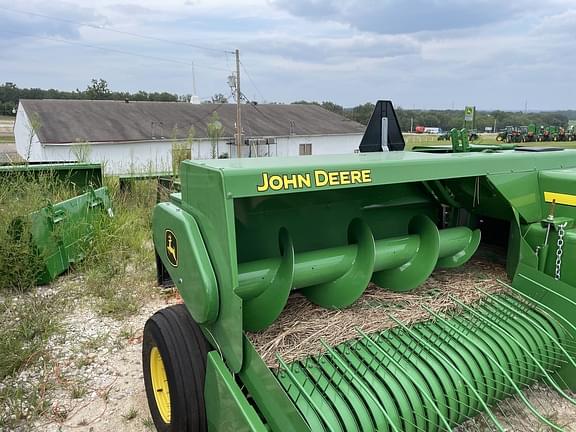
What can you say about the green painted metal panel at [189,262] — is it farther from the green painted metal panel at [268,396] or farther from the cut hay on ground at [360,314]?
the cut hay on ground at [360,314]

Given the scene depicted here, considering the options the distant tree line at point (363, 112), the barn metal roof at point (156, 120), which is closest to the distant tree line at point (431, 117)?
the distant tree line at point (363, 112)

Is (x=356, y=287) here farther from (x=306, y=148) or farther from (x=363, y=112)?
(x=363, y=112)

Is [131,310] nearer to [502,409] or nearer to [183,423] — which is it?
[183,423]

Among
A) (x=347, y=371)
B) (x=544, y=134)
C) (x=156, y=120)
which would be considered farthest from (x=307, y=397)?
(x=544, y=134)

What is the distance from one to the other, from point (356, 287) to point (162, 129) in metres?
28.3

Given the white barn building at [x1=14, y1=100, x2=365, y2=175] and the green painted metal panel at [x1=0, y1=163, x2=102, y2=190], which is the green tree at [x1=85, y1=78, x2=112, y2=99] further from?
the green painted metal panel at [x1=0, y1=163, x2=102, y2=190]

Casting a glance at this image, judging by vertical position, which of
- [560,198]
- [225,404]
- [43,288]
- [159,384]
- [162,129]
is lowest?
[43,288]

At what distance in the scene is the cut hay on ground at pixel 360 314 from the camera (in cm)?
210

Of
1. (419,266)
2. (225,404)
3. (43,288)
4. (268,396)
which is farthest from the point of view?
(43,288)

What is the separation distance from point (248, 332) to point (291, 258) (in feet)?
1.34

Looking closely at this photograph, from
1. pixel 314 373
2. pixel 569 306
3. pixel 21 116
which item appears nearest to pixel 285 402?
pixel 314 373

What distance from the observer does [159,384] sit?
248 centimetres

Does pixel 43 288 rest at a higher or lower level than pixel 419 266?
lower

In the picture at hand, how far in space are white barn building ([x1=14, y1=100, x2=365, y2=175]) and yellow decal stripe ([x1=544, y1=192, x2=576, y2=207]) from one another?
21.1 m
